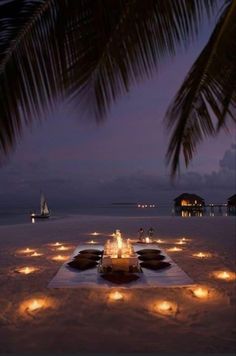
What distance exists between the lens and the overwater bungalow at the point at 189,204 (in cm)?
2494

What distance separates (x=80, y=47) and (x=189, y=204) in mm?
24918

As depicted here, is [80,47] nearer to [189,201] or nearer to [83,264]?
[83,264]

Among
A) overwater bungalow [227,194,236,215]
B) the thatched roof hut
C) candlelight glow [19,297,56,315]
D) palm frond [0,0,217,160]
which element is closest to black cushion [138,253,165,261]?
candlelight glow [19,297,56,315]

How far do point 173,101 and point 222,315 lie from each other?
220 centimetres

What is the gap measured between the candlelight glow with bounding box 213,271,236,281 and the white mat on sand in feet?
1.57

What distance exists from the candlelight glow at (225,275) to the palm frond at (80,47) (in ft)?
13.0

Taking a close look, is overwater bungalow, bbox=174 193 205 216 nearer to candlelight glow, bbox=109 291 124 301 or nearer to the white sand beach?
the white sand beach

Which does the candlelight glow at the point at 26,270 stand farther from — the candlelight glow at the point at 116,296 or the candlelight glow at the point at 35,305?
the candlelight glow at the point at 116,296

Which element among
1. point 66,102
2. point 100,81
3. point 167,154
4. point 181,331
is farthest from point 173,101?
point 181,331

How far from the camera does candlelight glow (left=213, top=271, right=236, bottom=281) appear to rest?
16.1ft

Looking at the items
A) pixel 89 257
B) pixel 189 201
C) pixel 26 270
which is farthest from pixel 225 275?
pixel 189 201

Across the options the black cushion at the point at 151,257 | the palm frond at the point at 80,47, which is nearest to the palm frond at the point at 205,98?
the palm frond at the point at 80,47

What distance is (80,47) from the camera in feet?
4.88

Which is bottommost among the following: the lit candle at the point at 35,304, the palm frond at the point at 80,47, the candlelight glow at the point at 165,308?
the candlelight glow at the point at 165,308
